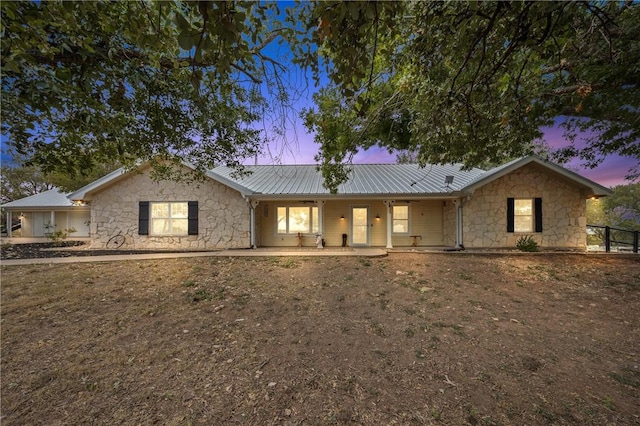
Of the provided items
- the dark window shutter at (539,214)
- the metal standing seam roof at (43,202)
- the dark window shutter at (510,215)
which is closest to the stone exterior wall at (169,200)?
the metal standing seam roof at (43,202)

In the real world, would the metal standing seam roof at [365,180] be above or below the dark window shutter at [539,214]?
above

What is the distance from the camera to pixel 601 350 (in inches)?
144

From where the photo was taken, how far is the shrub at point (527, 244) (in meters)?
10.0

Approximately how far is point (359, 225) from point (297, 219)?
118 inches

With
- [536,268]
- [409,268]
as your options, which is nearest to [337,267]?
[409,268]

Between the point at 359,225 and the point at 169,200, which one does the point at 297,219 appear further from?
the point at 169,200

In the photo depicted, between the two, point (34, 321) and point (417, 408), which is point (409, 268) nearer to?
point (417, 408)

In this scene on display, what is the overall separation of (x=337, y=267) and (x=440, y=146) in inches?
177

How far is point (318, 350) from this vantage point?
359 cm

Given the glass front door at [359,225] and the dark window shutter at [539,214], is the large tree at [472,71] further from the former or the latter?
the glass front door at [359,225]

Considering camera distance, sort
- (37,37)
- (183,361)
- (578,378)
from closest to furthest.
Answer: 1. (37,37)
2. (578,378)
3. (183,361)

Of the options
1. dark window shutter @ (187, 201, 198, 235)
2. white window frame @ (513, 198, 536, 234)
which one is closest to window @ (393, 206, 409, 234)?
white window frame @ (513, 198, 536, 234)

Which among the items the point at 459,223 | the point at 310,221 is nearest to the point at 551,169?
the point at 459,223

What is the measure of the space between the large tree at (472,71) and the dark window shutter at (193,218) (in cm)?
739
